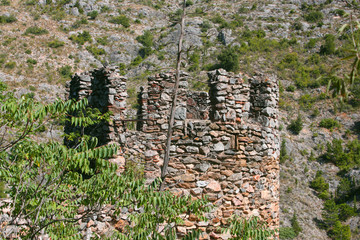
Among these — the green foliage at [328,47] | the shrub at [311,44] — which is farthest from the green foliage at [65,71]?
the green foliage at [328,47]

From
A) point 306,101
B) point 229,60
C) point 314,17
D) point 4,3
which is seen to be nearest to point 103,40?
point 4,3

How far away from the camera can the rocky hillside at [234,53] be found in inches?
1130

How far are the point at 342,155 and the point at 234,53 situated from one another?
16063mm

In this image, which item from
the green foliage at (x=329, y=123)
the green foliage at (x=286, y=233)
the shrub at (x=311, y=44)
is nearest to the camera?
the green foliage at (x=286, y=233)

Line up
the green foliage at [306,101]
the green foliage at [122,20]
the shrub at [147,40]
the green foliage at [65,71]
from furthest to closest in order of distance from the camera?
the green foliage at [122,20], the shrub at [147,40], the green foliage at [65,71], the green foliage at [306,101]

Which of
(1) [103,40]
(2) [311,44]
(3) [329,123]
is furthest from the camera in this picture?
(1) [103,40]

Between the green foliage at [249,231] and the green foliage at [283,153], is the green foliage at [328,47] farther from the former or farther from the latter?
the green foliage at [249,231]

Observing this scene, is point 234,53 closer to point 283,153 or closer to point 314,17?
point 283,153

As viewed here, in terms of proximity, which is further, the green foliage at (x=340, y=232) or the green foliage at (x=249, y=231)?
the green foliage at (x=340, y=232)

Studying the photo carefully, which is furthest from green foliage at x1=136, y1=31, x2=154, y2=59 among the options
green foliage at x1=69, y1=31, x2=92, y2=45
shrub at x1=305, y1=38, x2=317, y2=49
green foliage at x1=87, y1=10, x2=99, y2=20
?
shrub at x1=305, y1=38, x2=317, y2=49

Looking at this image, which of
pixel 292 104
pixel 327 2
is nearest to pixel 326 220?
pixel 292 104

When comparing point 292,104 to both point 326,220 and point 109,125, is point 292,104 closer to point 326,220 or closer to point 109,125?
point 326,220

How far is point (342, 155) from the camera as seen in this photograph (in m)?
29.0

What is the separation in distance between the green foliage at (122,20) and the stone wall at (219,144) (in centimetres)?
4103
